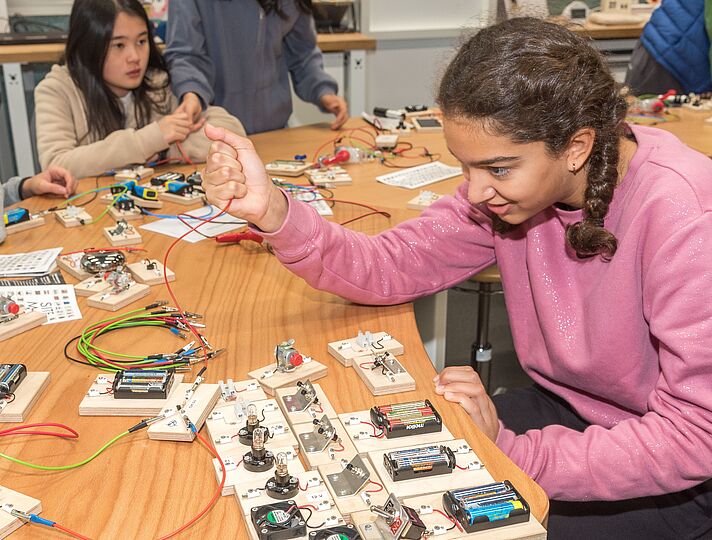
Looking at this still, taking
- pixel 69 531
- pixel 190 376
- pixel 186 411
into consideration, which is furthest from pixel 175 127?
pixel 69 531

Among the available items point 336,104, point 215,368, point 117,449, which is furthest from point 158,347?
point 336,104

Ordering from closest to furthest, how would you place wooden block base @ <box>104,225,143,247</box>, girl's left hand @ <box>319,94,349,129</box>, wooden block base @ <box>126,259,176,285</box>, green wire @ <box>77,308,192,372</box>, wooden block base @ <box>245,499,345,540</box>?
1. wooden block base @ <box>245,499,345,540</box>
2. green wire @ <box>77,308,192,372</box>
3. wooden block base @ <box>126,259,176,285</box>
4. wooden block base @ <box>104,225,143,247</box>
5. girl's left hand @ <box>319,94,349,129</box>

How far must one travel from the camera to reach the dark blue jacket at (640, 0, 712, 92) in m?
3.29

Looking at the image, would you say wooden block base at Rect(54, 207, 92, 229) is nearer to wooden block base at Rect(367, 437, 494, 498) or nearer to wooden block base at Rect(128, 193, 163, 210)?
wooden block base at Rect(128, 193, 163, 210)

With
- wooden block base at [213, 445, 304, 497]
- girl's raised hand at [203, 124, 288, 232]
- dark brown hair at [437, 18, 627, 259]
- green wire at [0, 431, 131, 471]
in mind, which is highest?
dark brown hair at [437, 18, 627, 259]

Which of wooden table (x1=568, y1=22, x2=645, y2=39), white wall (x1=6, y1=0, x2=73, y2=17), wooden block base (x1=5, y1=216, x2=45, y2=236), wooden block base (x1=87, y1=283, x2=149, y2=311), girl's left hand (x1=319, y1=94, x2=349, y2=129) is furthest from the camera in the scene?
wooden table (x1=568, y1=22, x2=645, y2=39)

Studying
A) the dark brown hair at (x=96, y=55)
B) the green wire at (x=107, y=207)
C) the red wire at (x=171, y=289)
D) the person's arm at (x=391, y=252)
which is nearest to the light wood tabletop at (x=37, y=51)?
the dark brown hair at (x=96, y=55)

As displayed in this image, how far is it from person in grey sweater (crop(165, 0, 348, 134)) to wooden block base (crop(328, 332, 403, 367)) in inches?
54.5

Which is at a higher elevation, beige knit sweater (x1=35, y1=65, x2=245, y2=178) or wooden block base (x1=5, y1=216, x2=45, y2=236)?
beige knit sweater (x1=35, y1=65, x2=245, y2=178)

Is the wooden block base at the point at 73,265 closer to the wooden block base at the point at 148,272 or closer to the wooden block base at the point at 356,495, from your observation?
the wooden block base at the point at 148,272

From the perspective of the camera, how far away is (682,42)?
3312 mm

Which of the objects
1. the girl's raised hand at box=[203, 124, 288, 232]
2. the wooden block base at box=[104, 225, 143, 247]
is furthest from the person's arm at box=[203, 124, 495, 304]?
the wooden block base at box=[104, 225, 143, 247]

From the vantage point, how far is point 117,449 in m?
1.12

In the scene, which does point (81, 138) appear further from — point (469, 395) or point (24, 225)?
point (469, 395)
